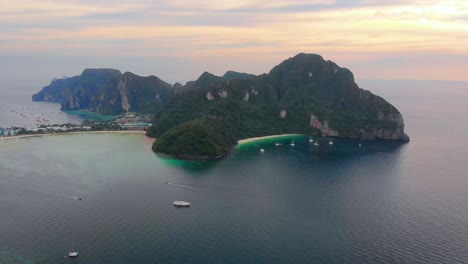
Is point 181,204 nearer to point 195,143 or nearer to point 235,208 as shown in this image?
point 235,208

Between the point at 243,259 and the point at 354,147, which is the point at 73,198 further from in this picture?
the point at 354,147

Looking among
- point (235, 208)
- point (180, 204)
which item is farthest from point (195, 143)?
point (235, 208)

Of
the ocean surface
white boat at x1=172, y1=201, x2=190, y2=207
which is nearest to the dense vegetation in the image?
the ocean surface

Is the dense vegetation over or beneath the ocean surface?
over

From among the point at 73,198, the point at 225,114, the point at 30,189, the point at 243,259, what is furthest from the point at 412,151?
the point at 30,189

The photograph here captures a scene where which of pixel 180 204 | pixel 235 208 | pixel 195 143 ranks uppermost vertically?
pixel 195 143

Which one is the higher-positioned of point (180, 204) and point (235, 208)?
point (180, 204)

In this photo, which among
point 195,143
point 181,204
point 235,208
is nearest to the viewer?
point 235,208

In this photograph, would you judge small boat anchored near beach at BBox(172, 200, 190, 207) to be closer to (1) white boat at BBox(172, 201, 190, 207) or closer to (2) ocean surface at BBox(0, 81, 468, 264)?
(1) white boat at BBox(172, 201, 190, 207)
